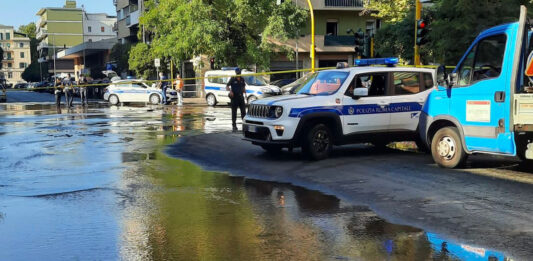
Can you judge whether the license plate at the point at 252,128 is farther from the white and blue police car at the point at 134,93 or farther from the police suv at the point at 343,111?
the white and blue police car at the point at 134,93

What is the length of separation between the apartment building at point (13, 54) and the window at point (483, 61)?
577ft

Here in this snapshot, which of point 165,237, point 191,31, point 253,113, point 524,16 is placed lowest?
point 165,237

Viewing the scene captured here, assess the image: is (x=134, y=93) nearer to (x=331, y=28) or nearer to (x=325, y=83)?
(x=331, y=28)

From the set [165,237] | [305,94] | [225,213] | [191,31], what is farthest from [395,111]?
[191,31]

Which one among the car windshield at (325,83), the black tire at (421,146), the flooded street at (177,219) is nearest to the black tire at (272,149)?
the car windshield at (325,83)

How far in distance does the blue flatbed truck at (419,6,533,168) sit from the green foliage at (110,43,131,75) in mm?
51940

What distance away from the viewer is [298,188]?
851cm

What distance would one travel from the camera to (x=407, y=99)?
1157cm

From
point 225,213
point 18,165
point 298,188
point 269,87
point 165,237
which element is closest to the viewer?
point 165,237

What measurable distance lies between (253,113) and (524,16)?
17.3ft

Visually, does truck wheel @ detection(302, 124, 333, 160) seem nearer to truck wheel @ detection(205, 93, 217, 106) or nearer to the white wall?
truck wheel @ detection(205, 93, 217, 106)

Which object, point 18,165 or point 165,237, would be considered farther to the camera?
point 18,165

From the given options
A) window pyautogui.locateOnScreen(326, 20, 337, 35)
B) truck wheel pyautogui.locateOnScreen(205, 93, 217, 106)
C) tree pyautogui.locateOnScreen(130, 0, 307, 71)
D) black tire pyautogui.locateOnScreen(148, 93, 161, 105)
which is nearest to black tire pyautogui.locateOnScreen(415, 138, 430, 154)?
truck wheel pyautogui.locateOnScreen(205, 93, 217, 106)

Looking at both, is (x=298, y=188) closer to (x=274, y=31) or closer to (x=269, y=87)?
(x=269, y=87)
